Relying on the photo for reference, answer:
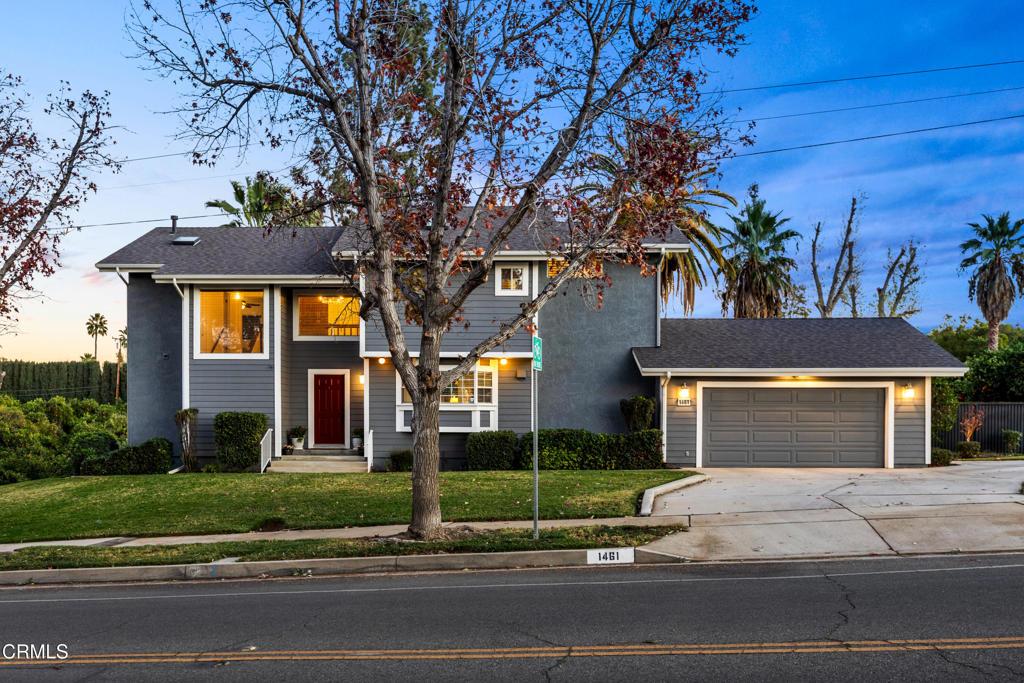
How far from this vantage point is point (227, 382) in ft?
69.3

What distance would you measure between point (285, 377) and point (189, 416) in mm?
2722

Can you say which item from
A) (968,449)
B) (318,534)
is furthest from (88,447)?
(968,449)

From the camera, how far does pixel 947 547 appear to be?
1026cm

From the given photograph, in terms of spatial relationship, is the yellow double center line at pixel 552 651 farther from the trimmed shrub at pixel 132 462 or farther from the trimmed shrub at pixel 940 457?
the trimmed shrub at pixel 940 457

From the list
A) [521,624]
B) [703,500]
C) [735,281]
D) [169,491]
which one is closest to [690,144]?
[703,500]

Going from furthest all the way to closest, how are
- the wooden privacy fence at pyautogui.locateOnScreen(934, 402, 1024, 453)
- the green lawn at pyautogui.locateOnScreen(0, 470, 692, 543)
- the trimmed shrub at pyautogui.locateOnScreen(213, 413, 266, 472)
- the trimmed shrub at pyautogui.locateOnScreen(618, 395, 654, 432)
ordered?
the wooden privacy fence at pyautogui.locateOnScreen(934, 402, 1024, 453) → the trimmed shrub at pyautogui.locateOnScreen(618, 395, 654, 432) → the trimmed shrub at pyautogui.locateOnScreen(213, 413, 266, 472) → the green lawn at pyautogui.locateOnScreen(0, 470, 692, 543)

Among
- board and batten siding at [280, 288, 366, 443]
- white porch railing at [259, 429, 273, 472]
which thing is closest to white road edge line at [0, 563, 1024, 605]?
white porch railing at [259, 429, 273, 472]

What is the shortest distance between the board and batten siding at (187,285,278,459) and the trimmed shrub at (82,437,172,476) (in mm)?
1518

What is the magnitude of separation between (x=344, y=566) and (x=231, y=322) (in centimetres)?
1321

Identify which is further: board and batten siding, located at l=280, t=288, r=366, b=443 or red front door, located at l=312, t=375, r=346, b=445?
red front door, located at l=312, t=375, r=346, b=445

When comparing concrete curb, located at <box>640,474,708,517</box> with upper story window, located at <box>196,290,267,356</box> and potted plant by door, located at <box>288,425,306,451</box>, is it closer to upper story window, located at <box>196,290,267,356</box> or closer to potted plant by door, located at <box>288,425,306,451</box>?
potted plant by door, located at <box>288,425,306,451</box>

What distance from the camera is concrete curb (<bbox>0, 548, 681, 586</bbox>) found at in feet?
33.3

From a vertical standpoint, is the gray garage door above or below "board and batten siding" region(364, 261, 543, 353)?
below

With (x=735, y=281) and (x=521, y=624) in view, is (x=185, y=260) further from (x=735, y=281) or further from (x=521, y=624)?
(x=735, y=281)
